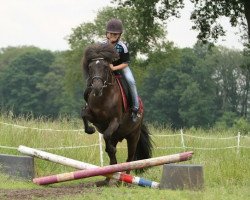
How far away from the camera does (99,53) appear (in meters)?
9.29

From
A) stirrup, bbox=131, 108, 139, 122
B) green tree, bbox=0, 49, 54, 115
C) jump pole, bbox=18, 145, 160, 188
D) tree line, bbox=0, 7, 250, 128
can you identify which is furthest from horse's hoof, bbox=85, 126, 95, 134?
green tree, bbox=0, 49, 54, 115

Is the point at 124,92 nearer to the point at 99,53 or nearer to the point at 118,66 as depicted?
the point at 118,66

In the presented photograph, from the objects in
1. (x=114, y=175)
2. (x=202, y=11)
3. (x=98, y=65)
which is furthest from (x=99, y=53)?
(x=202, y=11)

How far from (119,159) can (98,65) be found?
6148 millimetres

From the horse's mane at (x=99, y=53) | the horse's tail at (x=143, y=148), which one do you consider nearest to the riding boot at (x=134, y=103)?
the horse's mane at (x=99, y=53)

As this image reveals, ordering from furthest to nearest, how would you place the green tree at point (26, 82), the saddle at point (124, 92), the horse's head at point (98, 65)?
the green tree at point (26, 82) → the saddle at point (124, 92) → the horse's head at point (98, 65)

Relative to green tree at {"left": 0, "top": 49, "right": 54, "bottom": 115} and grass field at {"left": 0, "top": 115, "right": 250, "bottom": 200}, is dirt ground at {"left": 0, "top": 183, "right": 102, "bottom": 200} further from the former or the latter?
green tree at {"left": 0, "top": 49, "right": 54, "bottom": 115}

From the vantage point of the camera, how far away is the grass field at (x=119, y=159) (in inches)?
316

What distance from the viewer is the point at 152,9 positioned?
26.8m

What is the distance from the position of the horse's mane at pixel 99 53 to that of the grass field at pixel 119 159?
2.08 meters

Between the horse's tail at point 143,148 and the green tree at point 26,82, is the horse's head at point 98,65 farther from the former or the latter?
the green tree at point 26,82

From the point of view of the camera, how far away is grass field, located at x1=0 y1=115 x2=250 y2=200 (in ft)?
26.4

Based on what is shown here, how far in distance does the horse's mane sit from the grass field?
6.81 feet

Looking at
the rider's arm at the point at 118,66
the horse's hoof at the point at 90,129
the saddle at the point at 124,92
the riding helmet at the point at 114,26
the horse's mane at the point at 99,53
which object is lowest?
the horse's hoof at the point at 90,129
